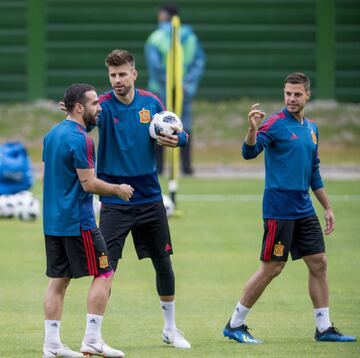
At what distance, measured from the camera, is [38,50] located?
24984mm

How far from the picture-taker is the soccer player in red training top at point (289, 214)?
857 cm

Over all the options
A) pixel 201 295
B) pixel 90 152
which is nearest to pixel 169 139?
pixel 90 152

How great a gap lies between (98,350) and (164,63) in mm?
12379

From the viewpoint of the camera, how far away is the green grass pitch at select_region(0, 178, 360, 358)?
8445mm

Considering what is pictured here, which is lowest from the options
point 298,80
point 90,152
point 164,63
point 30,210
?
point 30,210

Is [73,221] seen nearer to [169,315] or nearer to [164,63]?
[169,315]

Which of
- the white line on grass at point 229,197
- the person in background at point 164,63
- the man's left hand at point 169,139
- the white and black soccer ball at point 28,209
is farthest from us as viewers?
the person in background at point 164,63

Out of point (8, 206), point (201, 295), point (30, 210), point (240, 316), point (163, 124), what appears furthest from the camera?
point (8, 206)

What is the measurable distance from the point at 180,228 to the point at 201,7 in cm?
1103

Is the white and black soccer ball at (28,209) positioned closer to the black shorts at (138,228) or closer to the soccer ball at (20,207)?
the soccer ball at (20,207)

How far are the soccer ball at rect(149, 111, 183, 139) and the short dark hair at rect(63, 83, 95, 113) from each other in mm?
699

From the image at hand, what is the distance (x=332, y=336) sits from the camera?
28.1 ft

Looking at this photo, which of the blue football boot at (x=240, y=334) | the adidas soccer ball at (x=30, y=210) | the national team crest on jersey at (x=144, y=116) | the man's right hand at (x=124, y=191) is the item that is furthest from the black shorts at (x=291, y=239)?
the adidas soccer ball at (x=30, y=210)

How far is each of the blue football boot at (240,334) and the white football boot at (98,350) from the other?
1.12 metres
